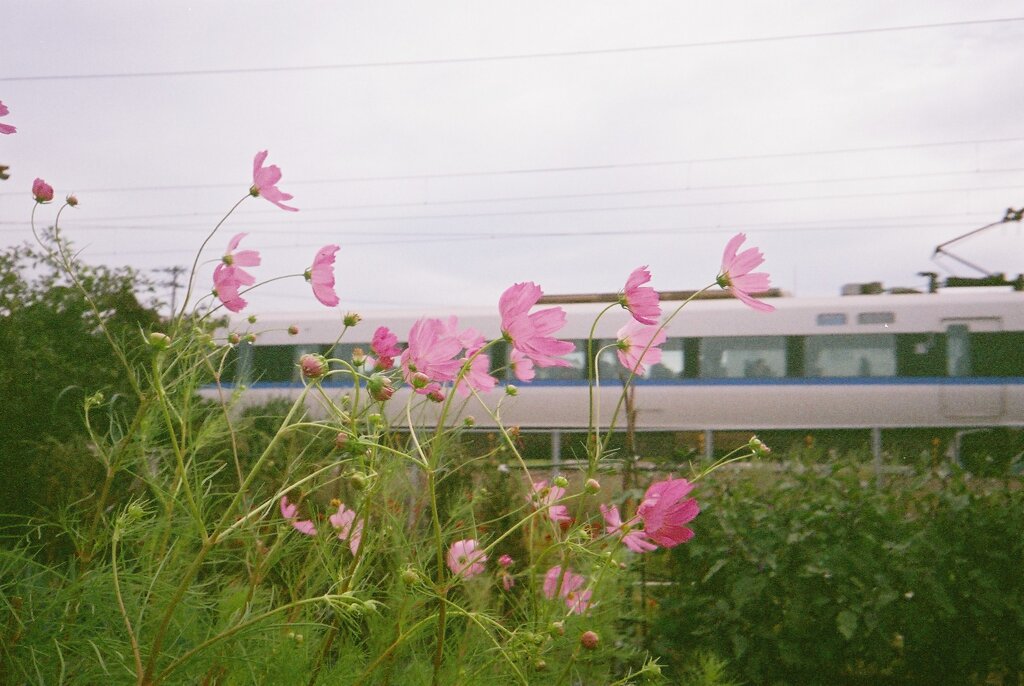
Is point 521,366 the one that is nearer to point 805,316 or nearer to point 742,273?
point 742,273

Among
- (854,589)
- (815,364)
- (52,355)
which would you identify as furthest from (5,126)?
(815,364)

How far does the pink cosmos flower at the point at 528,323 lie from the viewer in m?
0.98

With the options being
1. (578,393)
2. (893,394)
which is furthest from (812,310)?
(578,393)

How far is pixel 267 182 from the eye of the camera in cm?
112

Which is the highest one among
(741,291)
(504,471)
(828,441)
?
(741,291)

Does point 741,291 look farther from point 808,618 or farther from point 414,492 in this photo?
point 808,618

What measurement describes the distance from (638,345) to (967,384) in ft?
41.6

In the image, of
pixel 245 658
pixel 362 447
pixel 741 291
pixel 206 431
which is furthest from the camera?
pixel 206 431

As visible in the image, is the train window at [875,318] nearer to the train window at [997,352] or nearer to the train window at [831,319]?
the train window at [831,319]

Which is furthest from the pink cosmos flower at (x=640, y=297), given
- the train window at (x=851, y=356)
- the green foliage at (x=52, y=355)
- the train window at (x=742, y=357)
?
the train window at (x=851, y=356)

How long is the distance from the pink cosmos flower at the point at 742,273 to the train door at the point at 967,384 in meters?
12.4

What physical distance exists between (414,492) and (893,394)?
12.2 metres

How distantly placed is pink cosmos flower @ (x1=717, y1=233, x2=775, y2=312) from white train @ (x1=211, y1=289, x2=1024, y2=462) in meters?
10.6

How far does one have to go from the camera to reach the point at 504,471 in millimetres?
2465
